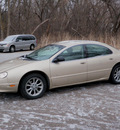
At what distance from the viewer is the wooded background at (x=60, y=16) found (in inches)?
967

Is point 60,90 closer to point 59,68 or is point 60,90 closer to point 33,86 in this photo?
point 59,68

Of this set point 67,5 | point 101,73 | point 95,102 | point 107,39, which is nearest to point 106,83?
point 101,73

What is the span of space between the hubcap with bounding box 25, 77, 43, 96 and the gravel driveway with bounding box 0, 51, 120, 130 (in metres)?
0.21

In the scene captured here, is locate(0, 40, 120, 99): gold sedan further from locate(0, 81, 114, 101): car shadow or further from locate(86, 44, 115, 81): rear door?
locate(0, 81, 114, 101): car shadow

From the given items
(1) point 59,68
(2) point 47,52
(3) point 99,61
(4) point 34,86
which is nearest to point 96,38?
(3) point 99,61

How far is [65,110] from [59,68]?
126 centimetres

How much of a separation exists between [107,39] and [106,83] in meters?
9.54

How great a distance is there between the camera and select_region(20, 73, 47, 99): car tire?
14.8ft

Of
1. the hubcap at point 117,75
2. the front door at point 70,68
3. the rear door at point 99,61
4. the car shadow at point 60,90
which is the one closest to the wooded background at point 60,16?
the hubcap at point 117,75

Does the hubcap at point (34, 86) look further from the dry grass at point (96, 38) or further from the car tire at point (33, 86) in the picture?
the dry grass at point (96, 38)

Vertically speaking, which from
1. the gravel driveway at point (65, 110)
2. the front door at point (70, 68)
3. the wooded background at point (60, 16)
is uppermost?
the wooded background at point (60, 16)

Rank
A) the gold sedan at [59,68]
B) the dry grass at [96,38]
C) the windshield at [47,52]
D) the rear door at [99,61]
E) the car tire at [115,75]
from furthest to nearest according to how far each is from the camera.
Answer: the dry grass at [96,38]
the car tire at [115,75]
the rear door at [99,61]
the windshield at [47,52]
the gold sedan at [59,68]

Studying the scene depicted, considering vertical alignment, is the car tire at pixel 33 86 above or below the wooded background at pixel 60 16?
below

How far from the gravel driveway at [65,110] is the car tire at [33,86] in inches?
6.0
